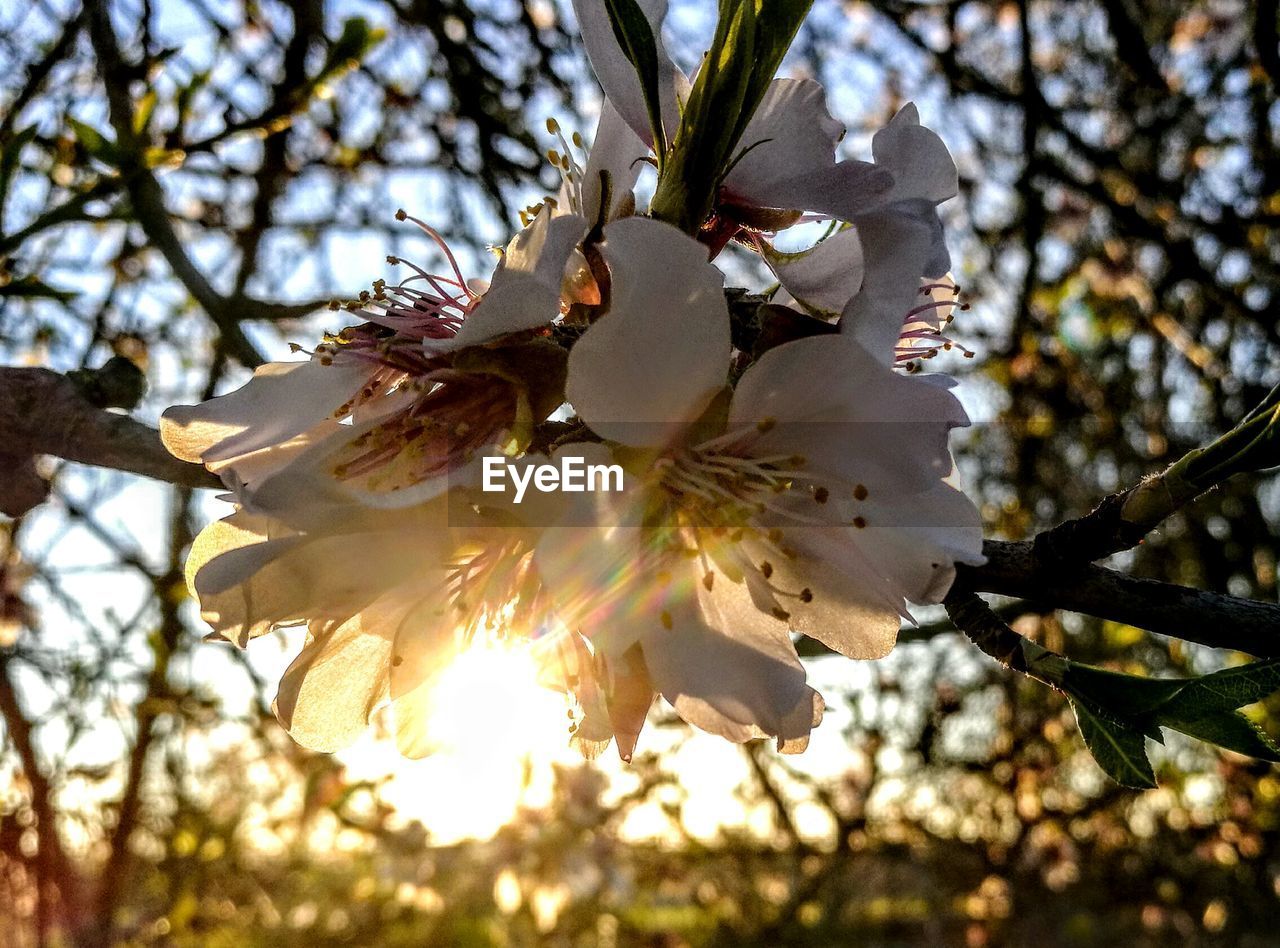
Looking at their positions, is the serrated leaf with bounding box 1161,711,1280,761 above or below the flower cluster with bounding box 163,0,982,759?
below

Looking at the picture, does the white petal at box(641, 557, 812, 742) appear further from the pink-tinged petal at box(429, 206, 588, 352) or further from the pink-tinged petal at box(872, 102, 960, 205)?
the pink-tinged petal at box(872, 102, 960, 205)

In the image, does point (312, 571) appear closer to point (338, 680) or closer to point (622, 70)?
point (338, 680)

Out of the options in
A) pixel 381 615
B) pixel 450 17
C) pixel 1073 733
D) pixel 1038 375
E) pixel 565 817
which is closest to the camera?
pixel 381 615

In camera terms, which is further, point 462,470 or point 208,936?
point 208,936

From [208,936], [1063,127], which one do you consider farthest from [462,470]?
[208,936]

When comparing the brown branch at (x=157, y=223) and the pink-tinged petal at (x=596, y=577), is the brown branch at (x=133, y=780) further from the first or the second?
the pink-tinged petal at (x=596, y=577)

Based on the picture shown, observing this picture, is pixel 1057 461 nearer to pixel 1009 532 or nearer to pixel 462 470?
pixel 1009 532

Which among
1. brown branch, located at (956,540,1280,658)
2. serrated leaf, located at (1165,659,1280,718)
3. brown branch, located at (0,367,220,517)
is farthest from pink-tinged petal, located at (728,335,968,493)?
brown branch, located at (0,367,220,517)
